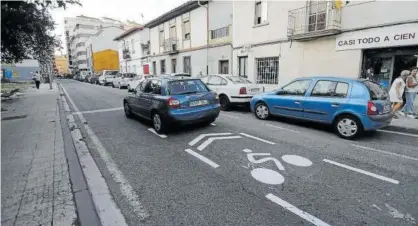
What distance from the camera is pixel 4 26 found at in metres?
3.92

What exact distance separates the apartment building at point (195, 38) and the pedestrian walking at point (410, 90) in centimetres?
→ 1009

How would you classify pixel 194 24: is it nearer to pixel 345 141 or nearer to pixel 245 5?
pixel 245 5

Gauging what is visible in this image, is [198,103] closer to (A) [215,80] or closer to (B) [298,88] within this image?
(B) [298,88]

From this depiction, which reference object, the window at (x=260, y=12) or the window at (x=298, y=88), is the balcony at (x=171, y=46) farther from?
the window at (x=298, y=88)

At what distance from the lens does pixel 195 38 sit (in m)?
19.9

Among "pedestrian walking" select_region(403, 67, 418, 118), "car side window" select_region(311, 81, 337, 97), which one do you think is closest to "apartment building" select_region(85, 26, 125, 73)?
"car side window" select_region(311, 81, 337, 97)

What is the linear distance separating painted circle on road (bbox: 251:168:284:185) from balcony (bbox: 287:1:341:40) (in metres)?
8.75

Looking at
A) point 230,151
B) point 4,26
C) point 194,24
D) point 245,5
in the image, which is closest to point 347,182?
point 230,151

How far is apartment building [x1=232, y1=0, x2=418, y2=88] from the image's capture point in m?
9.13

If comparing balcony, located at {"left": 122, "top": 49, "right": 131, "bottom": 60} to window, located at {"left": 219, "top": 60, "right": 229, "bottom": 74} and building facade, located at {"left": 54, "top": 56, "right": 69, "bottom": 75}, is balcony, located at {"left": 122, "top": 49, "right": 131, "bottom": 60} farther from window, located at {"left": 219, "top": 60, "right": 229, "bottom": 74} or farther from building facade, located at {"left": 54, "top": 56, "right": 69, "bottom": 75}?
building facade, located at {"left": 54, "top": 56, "right": 69, "bottom": 75}

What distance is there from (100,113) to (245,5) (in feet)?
34.5

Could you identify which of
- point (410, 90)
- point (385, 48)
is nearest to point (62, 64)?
point (385, 48)

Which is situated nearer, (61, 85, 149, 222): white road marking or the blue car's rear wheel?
(61, 85, 149, 222): white road marking

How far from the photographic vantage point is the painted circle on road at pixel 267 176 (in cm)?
380
